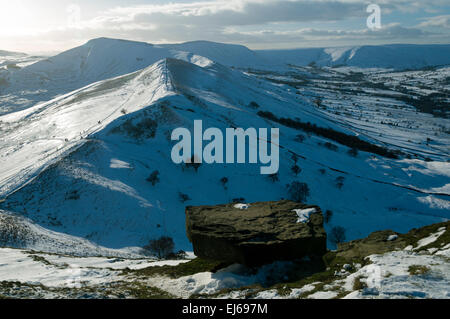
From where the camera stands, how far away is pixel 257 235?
1565 centimetres

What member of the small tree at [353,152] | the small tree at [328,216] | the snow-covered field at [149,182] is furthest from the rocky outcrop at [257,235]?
the small tree at [353,152]

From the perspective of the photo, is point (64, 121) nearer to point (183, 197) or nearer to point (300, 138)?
point (183, 197)

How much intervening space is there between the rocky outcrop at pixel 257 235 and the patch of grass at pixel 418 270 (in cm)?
461

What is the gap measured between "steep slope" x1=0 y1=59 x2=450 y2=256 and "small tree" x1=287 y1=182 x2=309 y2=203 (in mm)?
1485

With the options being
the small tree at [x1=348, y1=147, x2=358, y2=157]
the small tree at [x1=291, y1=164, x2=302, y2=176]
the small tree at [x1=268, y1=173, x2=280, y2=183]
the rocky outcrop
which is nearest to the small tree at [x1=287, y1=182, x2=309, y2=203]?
the small tree at [x1=268, y1=173, x2=280, y2=183]

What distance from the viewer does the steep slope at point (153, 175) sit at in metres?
43.5

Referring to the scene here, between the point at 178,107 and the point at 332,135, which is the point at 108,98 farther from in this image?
the point at 332,135

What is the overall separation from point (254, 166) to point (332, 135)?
48.9 metres

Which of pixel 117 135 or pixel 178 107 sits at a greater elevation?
pixel 178 107

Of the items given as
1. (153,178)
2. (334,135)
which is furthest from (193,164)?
(334,135)

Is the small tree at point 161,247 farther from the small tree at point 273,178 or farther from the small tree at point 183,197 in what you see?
the small tree at point 273,178

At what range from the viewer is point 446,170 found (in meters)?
78.2

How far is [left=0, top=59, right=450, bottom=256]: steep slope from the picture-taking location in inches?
1714
